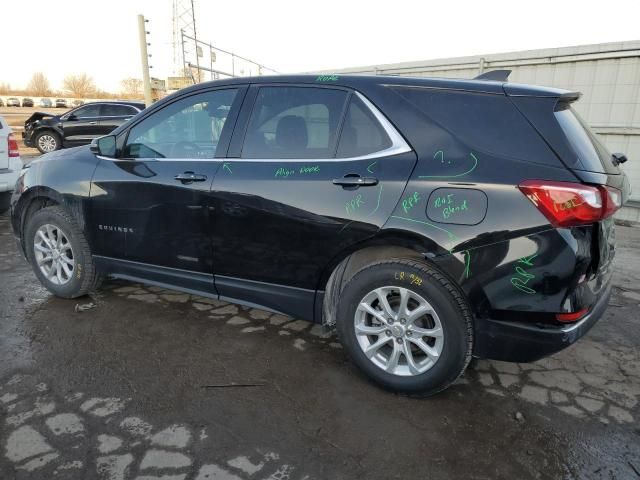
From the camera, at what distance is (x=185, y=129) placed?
3.35m

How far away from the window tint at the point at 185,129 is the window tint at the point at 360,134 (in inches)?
36.0

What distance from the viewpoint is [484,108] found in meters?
2.37

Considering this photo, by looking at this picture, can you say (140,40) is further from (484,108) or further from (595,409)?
(595,409)

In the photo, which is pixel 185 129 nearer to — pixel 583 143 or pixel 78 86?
pixel 583 143

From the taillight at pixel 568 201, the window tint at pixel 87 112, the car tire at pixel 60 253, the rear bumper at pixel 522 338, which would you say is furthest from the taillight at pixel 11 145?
the window tint at pixel 87 112

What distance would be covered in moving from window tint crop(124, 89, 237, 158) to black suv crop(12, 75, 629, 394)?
0.03 ft

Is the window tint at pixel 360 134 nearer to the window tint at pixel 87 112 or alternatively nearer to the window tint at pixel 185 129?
the window tint at pixel 185 129

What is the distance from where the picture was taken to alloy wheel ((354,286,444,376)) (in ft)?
8.08

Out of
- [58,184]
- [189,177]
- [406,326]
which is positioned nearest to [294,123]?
[189,177]

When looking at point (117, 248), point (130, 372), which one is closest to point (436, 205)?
point (130, 372)

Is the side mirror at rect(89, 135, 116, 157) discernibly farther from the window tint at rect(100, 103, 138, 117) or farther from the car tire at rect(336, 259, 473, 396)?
the window tint at rect(100, 103, 138, 117)

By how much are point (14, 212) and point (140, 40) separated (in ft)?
30.6

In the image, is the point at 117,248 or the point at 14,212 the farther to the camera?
the point at 14,212

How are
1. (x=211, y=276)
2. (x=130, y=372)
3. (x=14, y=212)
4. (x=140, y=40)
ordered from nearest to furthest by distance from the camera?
(x=130, y=372), (x=211, y=276), (x=14, y=212), (x=140, y=40)
